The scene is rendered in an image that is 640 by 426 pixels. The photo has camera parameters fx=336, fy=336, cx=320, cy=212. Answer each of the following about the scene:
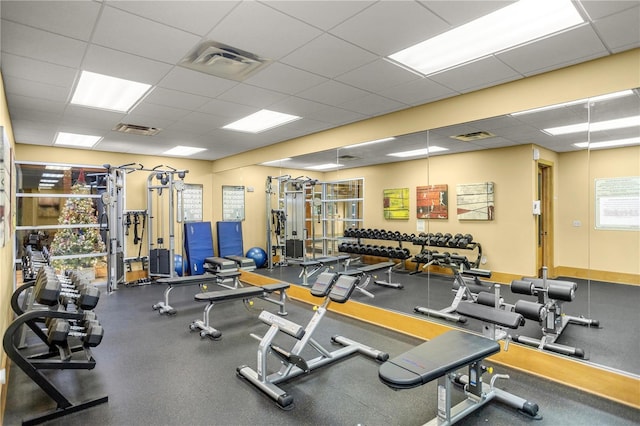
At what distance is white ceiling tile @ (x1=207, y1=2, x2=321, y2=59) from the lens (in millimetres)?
2002

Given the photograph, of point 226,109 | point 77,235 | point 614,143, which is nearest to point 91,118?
point 226,109

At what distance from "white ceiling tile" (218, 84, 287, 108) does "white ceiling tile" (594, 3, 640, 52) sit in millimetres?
2527

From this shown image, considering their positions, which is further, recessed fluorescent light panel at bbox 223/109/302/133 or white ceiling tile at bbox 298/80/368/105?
recessed fluorescent light panel at bbox 223/109/302/133

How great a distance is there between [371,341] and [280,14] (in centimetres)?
297

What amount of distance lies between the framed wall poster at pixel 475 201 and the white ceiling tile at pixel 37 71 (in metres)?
4.17

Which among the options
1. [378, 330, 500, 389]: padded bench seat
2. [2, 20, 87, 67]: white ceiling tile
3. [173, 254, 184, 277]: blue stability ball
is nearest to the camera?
[378, 330, 500, 389]: padded bench seat

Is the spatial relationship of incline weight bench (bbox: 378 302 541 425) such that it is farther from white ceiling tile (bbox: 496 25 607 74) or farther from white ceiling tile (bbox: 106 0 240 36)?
white ceiling tile (bbox: 106 0 240 36)

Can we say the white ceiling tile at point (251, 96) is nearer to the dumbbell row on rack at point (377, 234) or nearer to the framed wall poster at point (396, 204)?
the framed wall poster at point (396, 204)

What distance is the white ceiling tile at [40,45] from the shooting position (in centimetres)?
216

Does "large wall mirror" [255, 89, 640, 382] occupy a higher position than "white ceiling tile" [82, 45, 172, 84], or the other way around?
"white ceiling tile" [82, 45, 172, 84]

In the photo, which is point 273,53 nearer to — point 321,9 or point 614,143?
point 321,9

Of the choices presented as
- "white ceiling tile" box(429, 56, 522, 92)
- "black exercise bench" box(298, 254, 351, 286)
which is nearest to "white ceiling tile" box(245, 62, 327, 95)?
"white ceiling tile" box(429, 56, 522, 92)

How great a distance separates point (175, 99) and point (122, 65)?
0.83 m

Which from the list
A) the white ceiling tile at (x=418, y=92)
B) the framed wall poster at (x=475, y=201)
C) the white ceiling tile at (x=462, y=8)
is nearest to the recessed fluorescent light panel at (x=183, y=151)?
the white ceiling tile at (x=418, y=92)
